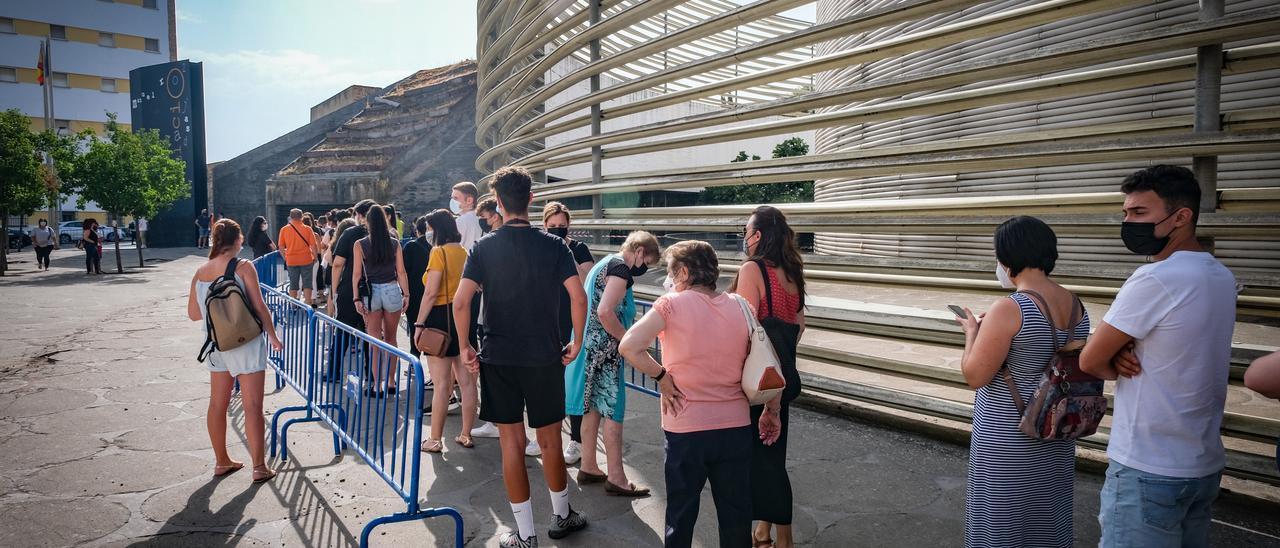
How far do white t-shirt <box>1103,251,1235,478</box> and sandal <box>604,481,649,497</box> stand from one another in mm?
2643

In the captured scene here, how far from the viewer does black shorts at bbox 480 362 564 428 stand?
3.63m

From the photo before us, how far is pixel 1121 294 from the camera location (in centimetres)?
235

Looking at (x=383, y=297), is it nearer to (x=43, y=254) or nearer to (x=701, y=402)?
(x=701, y=402)

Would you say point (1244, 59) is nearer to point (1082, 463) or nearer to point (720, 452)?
point (1082, 463)

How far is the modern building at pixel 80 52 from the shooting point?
46.7 metres

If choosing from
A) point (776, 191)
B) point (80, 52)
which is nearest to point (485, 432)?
point (776, 191)

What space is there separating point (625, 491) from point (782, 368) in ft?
4.83

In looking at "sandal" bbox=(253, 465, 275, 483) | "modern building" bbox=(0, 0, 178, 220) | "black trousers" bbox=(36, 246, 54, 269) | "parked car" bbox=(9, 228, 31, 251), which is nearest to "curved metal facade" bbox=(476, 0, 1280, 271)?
"sandal" bbox=(253, 465, 275, 483)

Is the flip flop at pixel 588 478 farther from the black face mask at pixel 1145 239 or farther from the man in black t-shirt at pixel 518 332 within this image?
the black face mask at pixel 1145 239

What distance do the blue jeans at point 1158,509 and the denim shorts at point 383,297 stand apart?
18.7 feet

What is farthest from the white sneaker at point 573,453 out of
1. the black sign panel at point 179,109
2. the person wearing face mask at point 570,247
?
the black sign panel at point 179,109

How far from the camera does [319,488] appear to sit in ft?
14.9

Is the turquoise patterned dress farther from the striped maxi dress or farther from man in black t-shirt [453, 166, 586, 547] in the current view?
the striped maxi dress

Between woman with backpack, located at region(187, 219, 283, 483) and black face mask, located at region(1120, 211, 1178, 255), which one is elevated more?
black face mask, located at region(1120, 211, 1178, 255)
